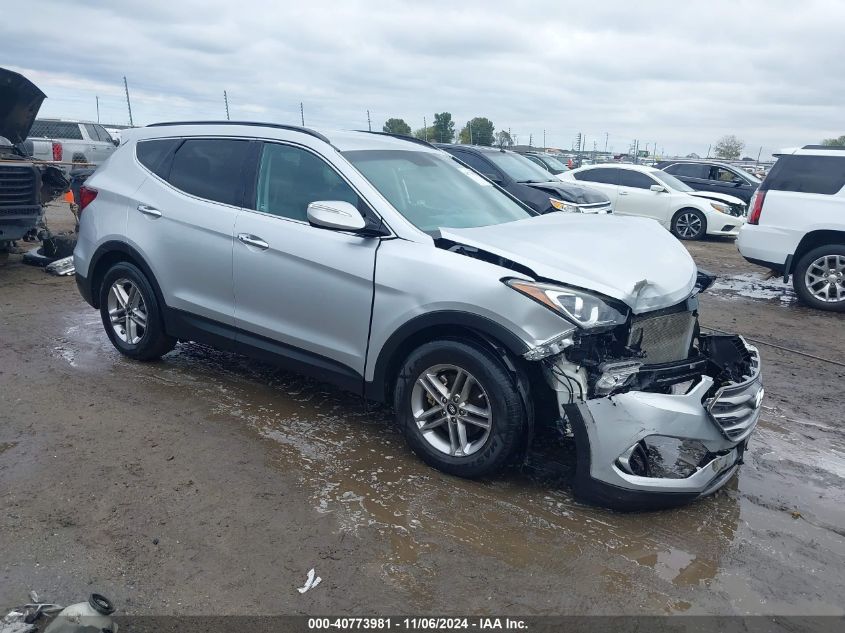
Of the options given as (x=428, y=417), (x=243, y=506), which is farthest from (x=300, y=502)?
(x=428, y=417)

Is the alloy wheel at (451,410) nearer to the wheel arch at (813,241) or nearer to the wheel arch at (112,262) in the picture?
the wheel arch at (112,262)

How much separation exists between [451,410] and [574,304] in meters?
0.89

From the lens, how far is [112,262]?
221 inches

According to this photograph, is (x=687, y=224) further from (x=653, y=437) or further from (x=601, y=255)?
(x=653, y=437)

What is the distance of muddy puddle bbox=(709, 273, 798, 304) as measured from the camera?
30.9ft

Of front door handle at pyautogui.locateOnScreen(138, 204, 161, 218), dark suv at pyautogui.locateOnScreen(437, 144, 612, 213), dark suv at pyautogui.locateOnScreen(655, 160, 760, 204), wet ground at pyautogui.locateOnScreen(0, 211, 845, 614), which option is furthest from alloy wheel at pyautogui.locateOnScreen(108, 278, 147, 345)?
dark suv at pyautogui.locateOnScreen(655, 160, 760, 204)

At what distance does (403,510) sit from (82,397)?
2.68m

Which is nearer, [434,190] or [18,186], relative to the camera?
[434,190]

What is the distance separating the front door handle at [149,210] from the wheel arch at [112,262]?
0.96ft

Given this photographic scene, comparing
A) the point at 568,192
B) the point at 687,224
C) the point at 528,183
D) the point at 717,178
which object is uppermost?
the point at 717,178

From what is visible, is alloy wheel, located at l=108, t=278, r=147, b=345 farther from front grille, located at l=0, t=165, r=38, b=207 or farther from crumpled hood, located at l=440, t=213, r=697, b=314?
front grille, located at l=0, t=165, r=38, b=207

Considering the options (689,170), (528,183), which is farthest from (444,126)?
(528,183)

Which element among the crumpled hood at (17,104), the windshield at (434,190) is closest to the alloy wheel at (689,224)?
the windshield at (434,190)

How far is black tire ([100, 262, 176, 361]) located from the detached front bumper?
130 inches
